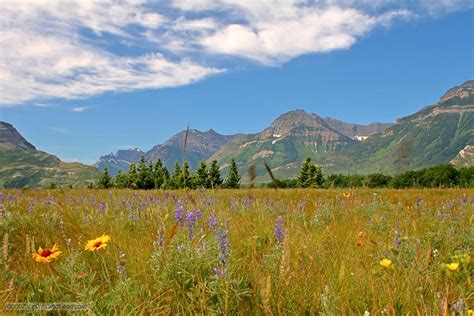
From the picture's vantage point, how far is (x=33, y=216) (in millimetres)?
5816

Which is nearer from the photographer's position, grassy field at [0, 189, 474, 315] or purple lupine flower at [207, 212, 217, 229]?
grassy field at [0, 189, 474, 315]

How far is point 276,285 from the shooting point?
97.7 inches

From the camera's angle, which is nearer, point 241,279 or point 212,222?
point 241,279

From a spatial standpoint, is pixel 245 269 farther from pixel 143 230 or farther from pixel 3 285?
pixel 143 230

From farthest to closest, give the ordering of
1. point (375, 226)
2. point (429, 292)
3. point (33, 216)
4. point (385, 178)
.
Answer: point (385, 178), point (33, 216), point (375, 226), point (429, 292)

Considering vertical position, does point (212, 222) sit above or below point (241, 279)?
above

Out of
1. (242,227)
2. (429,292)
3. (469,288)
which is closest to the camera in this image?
(429,292)

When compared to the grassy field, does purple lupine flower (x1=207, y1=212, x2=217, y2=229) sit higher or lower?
higher

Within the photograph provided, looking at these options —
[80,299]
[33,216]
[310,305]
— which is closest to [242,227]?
[310,305]

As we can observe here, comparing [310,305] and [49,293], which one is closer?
[310,305]

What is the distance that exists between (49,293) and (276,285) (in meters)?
1.66

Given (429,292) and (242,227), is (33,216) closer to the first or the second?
(242,227)

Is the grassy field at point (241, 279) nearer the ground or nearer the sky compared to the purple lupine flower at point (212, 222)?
nearer the ground

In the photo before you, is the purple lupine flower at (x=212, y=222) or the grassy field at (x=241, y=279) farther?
the purple lupine flower at (x=212, y=222)
